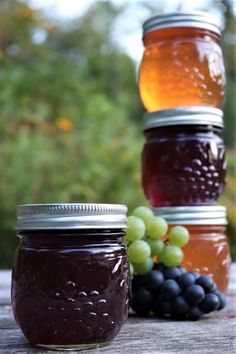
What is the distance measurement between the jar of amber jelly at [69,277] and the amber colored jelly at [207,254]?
0.40m

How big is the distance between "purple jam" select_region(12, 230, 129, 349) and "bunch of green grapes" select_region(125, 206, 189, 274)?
0.23 meters

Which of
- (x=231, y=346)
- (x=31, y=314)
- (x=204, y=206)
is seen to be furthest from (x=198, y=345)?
(x=204, y=206)

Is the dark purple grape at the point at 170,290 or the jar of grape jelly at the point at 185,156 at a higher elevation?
the jar of grape jelly at the point at 185,156

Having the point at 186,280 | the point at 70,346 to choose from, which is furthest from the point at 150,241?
the point at 70,346

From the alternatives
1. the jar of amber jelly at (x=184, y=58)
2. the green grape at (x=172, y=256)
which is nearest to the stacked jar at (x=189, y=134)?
the jar of amber jelly at (x=184, y=58)

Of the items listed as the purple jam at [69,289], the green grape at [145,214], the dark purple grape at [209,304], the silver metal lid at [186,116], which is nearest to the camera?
the purple jam at [69,289]

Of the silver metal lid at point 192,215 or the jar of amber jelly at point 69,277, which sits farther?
the silver metal lid at point 192,215

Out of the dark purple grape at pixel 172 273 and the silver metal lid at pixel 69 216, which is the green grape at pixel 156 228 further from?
the silver metal lid at pixel 69 216

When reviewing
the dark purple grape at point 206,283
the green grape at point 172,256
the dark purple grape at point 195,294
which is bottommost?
the dark purple grape at point 195,294

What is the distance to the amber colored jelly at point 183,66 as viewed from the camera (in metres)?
1.31

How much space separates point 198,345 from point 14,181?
2.24 m

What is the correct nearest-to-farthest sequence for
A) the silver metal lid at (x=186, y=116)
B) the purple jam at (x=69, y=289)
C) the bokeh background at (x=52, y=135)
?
the purple jam at (x=69, y=289) → the silver metal lid at (x=186, y=116) → the bokeh background at (x=52, y=135)

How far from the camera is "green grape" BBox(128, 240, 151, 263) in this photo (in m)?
1.09

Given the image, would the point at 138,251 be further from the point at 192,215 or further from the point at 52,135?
the point at 52,135
